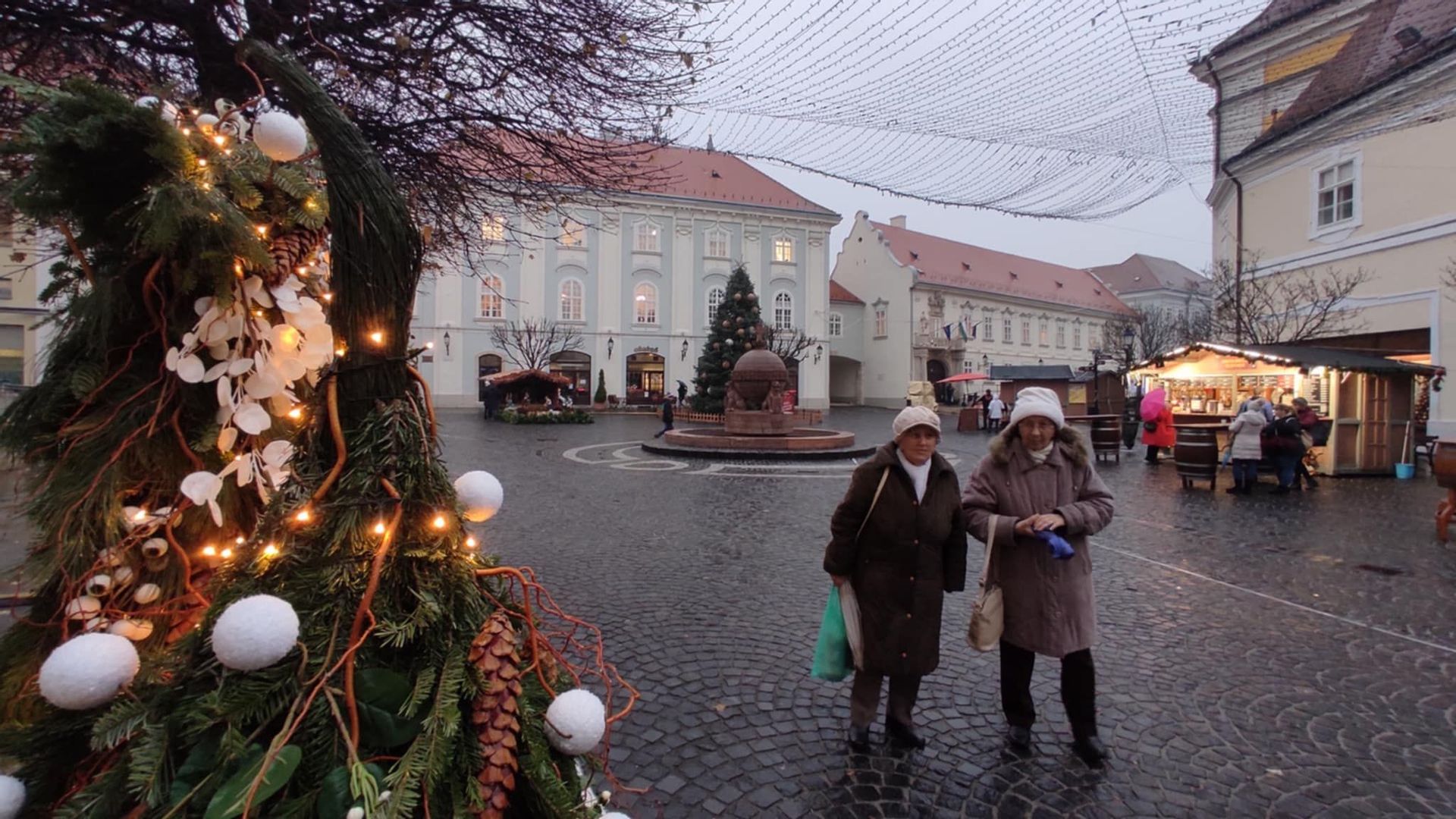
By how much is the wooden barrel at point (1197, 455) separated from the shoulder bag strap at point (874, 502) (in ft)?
33.3

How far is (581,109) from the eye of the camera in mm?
4977

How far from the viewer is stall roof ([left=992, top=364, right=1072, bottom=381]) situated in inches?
1059

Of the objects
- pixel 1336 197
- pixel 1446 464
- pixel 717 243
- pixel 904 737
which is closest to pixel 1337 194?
pixel 1336 197

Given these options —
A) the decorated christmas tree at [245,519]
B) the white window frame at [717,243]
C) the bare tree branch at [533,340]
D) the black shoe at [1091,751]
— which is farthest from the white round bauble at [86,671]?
the white window frame at [717,243]

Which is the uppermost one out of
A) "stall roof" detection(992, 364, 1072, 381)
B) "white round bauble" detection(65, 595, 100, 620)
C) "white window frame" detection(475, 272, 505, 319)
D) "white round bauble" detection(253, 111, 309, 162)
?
"white window frame" detection(475, 272, 505, 319)

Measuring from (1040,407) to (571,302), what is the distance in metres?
38.1

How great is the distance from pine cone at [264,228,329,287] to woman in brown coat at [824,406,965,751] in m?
2.16

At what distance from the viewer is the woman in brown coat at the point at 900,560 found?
9.78 feet

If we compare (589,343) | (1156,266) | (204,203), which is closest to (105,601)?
(204,203)

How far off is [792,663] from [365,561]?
311cm

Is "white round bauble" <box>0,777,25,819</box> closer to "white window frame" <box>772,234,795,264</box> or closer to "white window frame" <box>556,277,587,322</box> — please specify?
"white window frame" <box>556,277,587,322</box>

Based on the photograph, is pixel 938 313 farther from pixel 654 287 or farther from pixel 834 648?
pixel 834 648

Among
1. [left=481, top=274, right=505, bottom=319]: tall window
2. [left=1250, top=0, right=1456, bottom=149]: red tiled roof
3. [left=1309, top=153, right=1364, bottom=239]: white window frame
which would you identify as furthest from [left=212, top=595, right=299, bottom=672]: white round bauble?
[left=481, top=274, right=505, bottom=319]: tall window

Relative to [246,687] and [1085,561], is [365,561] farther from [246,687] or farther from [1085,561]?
[1085,561]
